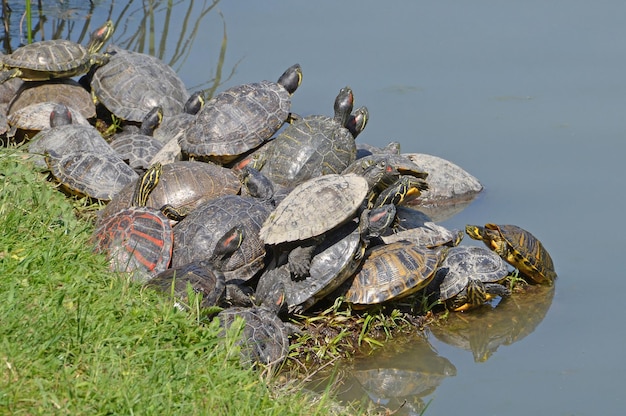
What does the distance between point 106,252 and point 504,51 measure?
253 inches

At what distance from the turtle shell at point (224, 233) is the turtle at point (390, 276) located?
703 millimetres

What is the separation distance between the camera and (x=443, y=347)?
636 centimetres

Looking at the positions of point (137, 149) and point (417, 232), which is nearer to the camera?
point (417, 232)

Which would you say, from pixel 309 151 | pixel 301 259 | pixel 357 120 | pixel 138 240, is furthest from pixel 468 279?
pixel 138 240

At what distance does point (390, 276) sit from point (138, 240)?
5.58ft

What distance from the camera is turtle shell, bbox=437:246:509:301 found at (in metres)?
6.68

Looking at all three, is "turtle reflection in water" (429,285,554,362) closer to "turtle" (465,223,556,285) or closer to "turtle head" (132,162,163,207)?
"turtle" (465,223,556,285)

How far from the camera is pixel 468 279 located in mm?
6660

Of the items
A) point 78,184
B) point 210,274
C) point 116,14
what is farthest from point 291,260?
point 116,14

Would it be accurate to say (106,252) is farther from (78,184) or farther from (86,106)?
(86,106)

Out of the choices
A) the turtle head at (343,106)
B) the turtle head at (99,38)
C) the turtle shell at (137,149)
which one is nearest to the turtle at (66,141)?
the turtle shell at (137,149)

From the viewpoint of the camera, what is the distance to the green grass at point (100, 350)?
377 cm

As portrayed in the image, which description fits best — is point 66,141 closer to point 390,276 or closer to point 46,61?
point 46,61

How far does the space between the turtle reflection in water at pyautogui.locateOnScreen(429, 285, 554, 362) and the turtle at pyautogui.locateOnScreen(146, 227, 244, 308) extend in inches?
64.0
